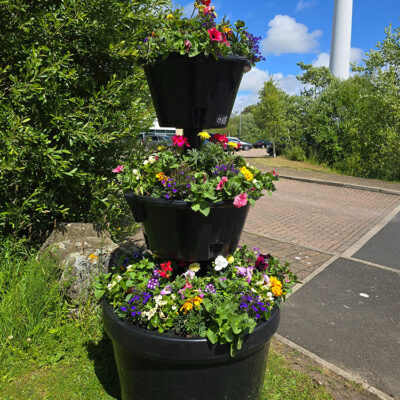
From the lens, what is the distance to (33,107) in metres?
3.13

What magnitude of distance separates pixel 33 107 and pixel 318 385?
10.8ft

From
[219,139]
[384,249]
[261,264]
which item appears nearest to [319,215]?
[384,249]

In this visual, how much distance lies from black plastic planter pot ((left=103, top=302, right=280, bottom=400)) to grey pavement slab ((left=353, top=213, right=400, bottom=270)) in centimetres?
412

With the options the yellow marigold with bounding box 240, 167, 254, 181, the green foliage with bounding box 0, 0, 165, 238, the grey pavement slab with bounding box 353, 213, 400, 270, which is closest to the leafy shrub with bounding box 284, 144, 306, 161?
the grey pavement slab with bounding box 353, 213, 400, 270

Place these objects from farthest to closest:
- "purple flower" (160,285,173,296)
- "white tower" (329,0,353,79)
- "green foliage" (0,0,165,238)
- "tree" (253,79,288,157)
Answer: "white tower" (329,0,353,79)
"tree" (253,79,288,157)
"green foliage" (0,0,165,238)
"purple flower" (160,285,173,296)

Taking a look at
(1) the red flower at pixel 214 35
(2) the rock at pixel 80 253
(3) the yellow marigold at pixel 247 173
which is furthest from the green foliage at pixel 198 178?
(2) the rock at pixel 80 253

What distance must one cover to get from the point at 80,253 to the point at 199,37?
214cm

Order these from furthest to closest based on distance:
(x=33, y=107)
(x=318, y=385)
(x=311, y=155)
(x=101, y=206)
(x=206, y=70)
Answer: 1. (x=311, y=155)
2. (x=101, y=206)
3. (x=33, y=107)
4. (x=318, y=385)
5. (x=206, y=70)

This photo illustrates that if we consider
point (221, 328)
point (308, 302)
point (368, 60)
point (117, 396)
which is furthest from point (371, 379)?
point (368, 60)

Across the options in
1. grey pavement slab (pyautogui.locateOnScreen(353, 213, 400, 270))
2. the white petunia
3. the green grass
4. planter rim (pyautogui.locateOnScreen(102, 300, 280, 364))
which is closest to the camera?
planter rim (pyautogui.locateOnScreen(102, 300, 280, 364))

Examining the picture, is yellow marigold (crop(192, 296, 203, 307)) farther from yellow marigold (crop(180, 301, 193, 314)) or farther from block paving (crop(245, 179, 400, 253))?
block paving (crop(245, 179, 400, 253))

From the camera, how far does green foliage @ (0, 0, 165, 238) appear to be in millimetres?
2967

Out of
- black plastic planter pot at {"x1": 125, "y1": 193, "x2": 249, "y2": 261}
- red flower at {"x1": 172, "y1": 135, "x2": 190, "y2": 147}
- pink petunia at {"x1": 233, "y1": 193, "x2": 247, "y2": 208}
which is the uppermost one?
red flower at {"x1": 172, "y1": 135, "x2": 190, "y2": 147}

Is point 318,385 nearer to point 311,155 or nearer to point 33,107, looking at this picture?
point 33,107
